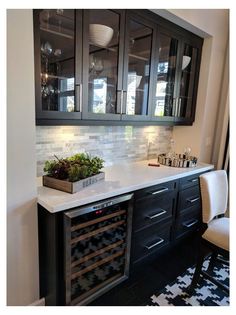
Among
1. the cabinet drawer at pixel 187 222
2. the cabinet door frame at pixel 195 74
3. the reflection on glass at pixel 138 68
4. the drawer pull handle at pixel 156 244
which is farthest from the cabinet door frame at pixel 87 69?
the cabinet drawer at pixel 187 222

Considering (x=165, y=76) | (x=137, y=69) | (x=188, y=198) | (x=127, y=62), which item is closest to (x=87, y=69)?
(x=127, y=62)

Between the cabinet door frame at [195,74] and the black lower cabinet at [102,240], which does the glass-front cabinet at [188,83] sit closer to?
the cabinet door frame at [195,74]

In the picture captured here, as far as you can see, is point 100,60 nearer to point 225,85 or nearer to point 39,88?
point 39,88

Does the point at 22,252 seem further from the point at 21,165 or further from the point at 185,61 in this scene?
the point at 185,61

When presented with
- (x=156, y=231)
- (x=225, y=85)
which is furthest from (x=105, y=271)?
(x=225, y=85)

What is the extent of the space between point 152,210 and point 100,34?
4.89 ft

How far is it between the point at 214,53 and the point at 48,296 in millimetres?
2875

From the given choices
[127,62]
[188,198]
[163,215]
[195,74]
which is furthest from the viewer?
[195,74]

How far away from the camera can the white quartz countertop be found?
131 cm

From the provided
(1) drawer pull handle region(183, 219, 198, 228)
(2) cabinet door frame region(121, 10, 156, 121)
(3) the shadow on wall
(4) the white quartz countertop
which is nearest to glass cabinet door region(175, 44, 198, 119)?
(2) cabinet door frame region(121, 10, 156, 121)

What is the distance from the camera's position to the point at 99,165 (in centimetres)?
170

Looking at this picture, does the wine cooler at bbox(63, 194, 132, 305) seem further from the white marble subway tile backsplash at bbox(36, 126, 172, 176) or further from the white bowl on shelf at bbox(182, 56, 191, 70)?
the white bowl on shelf at bbox(182, 56, 191, 70)

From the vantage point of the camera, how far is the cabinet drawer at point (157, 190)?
174 cm

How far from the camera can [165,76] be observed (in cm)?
224
